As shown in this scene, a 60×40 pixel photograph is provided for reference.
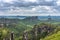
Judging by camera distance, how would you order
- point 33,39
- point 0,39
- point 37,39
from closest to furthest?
point 0,39, point 37,39, point 33,39

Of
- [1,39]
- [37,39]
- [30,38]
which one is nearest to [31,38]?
[30,38]

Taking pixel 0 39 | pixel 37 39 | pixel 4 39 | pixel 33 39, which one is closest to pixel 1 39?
pixel 0 39

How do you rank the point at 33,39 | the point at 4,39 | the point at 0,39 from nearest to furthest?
the point at 0,39, the point at 4,39, the point at 33,39

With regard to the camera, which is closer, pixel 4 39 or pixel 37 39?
pixel 4 39

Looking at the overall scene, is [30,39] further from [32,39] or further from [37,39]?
[37,39]

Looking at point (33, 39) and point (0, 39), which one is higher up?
point (0, 39)

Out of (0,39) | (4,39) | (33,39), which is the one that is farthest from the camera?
(33,39)

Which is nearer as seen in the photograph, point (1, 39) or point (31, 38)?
point (1, 39)

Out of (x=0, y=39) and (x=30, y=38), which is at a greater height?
(x=0, y=39)

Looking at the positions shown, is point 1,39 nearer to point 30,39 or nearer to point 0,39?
point 0,39
